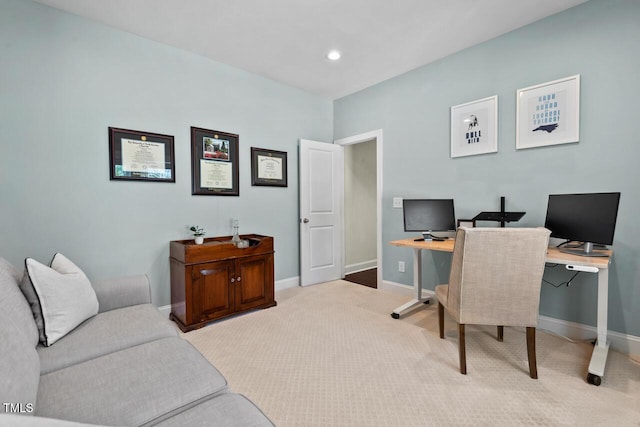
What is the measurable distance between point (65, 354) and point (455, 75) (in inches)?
148

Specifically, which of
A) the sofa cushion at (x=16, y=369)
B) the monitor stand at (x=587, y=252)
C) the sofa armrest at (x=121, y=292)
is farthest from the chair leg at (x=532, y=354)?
the sofa armrest at (x=121, y=292)

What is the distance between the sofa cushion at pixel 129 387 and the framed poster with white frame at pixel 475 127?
295cm

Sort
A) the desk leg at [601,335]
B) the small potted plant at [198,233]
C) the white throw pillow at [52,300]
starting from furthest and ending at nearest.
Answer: the small potted plant at [198,233], the desk leg at [601,335], the white throw pillow at [52,300]

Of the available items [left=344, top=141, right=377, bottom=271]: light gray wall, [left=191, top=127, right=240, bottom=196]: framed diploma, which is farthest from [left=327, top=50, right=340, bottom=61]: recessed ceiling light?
[left=344, top=141, right=377, bottom=271]: light gray wall

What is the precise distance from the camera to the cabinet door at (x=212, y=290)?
8.73ft

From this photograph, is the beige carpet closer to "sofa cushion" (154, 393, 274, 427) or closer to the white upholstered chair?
the white upholstered chair

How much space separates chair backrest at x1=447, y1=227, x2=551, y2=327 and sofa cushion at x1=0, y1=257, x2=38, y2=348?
2177 mm

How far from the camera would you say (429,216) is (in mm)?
3053

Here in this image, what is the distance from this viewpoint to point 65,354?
1.30 meters

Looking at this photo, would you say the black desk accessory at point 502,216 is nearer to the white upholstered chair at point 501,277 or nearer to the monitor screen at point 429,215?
the monitor screen at point 429,215

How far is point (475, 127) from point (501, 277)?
1.73 metres

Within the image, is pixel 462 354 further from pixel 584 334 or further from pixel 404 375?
pixel 584 334

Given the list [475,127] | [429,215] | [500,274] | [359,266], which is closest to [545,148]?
[475,127]

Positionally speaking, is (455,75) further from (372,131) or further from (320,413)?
(320,413)
